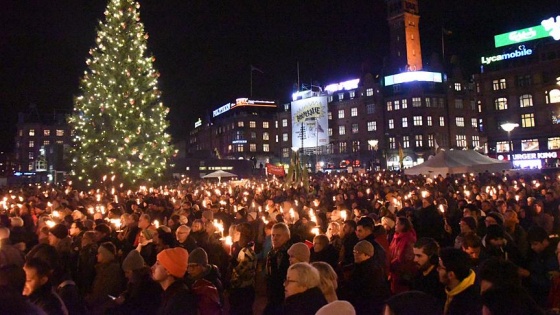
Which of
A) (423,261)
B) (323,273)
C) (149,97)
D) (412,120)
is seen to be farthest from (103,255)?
(412,120)

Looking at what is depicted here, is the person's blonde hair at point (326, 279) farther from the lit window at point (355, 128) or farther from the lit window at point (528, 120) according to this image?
the lit window at point (355, 128)

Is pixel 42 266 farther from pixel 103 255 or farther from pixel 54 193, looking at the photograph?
pixel 54 193

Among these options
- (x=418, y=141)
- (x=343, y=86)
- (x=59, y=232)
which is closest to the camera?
(x=59, y=232)

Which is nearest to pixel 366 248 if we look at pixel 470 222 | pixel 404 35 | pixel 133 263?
pixel 470 222

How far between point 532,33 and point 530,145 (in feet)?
52.6

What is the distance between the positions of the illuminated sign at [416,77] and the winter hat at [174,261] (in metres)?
72.1

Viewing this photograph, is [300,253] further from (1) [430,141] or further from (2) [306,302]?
(1) [430,141]

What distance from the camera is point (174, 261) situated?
14.0 feet

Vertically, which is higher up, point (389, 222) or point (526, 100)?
point (526, 100)

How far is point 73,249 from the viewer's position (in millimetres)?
7031

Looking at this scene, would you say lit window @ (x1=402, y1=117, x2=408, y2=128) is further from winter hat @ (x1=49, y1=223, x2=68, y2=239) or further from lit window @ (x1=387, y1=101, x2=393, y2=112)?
winter hat @ (x1=49, y1=223, x2=68, y2=239)

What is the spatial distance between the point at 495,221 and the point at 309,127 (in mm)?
67934

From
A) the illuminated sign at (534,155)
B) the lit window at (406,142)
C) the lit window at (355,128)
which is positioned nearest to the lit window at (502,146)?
the illuminated sign at (534,155)

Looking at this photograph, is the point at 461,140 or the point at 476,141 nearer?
the point at 461,140
